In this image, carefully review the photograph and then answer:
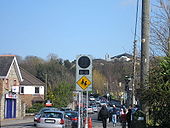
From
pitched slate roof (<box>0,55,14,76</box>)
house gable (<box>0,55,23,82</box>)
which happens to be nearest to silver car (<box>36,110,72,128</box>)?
house gable (<box>0,55,23,82</box>)

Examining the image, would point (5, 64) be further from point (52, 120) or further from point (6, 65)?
point (52, 120)

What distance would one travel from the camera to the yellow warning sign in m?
14.7

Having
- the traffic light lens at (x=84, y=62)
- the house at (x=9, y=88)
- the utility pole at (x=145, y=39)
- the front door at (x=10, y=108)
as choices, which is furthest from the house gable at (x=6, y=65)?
the utility pole at (x=145, y=39)

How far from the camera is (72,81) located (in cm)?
7981

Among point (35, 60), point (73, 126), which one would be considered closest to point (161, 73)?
point (73, 126)

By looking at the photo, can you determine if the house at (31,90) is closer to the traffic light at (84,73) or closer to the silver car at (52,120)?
the silver car at (52,120)

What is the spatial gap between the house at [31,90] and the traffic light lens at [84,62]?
53.8m

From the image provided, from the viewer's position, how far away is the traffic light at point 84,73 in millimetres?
14688

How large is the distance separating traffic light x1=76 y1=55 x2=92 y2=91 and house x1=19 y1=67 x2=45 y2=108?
5382 cm

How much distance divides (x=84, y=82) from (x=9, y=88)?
34.9m

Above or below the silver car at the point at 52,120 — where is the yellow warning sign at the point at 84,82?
above

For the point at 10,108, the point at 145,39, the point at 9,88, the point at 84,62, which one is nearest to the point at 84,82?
the point at 84,62

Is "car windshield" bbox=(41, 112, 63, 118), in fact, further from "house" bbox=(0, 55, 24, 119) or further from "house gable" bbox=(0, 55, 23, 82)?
"house gable" bbox=(0, 55, 23, 82)

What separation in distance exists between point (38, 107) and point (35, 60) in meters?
44.3
